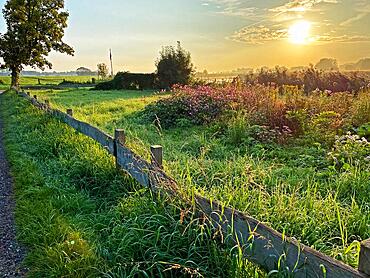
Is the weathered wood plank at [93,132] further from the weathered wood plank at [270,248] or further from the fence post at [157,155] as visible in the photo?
the weathered wood plank at [270,248]

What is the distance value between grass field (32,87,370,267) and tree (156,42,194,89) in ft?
74.0

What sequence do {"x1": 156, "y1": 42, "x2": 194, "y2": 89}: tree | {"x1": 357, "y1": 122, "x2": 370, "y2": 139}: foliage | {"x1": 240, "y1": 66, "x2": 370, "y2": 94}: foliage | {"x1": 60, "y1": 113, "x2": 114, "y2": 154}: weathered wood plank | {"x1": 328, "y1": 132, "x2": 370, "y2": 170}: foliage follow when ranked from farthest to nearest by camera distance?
{"x1": 156, "y1": 42, "x2": 194, "y2": 89}: tree, {"x1": 240, "y1": 66, "x2": 370, "y2": 94}: foliage, {"x1": 357, "y1": 122, "x2": 370, "y2": 139}: foliage, {"x1": 328, "y1": 132, "x2": 370, "y2": 170}: foliage, {"x1": 60, "y1": 113, "x2": 114, "y2": 154}: weathered wood plank

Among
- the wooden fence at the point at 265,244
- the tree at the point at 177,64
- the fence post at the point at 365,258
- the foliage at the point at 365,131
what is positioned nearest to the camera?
the fence post at the point at 365,258

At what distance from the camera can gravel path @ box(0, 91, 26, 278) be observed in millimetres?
3143

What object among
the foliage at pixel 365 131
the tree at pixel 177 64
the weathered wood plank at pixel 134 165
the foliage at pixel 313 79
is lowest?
the foliage at pixel 365 131

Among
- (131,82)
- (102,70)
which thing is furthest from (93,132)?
(102,70)

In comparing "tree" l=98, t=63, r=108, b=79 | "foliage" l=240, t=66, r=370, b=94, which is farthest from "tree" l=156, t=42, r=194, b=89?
"tree" l=98, t=63, r=108, b=79

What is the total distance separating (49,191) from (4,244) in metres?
1.26

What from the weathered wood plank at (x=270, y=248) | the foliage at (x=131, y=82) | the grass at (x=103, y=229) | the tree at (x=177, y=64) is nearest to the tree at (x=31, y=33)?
the foliage at (x=131, y=82)

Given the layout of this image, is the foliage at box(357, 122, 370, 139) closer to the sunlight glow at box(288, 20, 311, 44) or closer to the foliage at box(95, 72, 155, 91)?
the sunlight glow at box(288, 20, 311, 44)

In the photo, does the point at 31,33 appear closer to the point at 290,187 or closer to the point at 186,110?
the point at 186,110

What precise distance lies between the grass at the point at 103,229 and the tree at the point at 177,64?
25586 millimetres

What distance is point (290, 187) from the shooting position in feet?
15.5

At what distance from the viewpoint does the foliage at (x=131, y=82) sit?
3412cm
